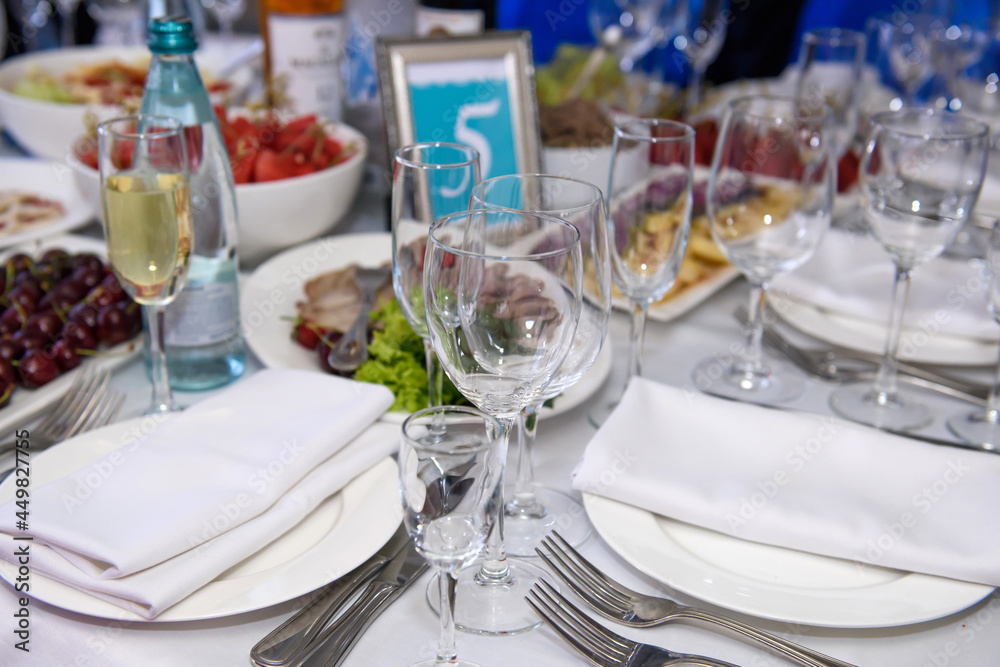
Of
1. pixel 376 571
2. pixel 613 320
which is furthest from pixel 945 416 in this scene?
pixel 376 571

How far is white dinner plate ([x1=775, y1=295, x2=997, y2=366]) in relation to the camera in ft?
3.71

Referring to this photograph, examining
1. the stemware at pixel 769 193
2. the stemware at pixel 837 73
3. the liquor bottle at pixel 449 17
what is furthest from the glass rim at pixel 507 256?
the stemware at pixel 837 73

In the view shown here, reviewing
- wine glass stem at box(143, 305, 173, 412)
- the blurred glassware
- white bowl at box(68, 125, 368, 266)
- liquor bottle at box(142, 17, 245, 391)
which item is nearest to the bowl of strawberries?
white bowl at box(68, 125, 368, 266)

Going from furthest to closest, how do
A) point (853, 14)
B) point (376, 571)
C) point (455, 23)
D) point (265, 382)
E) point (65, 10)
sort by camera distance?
point (853, 14)
point (65, 10)
point (455, 23)
point (265, 382)
point (376, 571)

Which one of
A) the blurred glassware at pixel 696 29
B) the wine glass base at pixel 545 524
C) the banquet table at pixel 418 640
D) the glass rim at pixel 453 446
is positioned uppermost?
the blurred glassware at pixel 696 29

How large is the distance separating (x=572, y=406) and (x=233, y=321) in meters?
0.41

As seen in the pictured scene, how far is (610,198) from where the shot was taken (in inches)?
36.6

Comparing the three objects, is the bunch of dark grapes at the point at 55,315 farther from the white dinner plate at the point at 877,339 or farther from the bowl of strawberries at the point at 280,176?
the white dinner plate at the point at 877,339

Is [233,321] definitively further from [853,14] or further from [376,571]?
[853,14]

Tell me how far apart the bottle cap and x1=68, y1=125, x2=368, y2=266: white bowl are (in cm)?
31

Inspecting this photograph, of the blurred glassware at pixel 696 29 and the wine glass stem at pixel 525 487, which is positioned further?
the blurred glassware at pixel 696 29

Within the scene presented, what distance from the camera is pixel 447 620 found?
0.59 meters

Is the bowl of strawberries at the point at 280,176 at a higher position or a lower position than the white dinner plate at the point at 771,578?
higher

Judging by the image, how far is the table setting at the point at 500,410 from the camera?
2.10 ft
